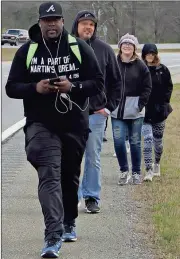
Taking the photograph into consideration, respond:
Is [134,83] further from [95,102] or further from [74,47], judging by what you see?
[74,47]

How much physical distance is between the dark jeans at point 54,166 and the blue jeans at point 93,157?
3.38 ft

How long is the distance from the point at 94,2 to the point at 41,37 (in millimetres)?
71065

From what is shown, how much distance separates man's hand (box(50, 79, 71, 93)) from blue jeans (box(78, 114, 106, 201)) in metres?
1.42

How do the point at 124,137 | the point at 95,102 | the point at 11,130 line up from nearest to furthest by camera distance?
the point at 95,102
the point at 124,137
the point at 11,130

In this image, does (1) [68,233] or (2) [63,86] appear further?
(1) [68,233]

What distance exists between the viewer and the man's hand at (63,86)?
5.27m

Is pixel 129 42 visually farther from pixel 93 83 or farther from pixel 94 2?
pixel 94 2

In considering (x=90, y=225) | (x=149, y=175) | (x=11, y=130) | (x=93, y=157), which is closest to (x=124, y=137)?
(x=149, y=175)

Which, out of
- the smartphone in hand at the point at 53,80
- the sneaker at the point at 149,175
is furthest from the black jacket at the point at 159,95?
the smartphone in hand at the point at 53,80

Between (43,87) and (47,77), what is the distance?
0.62 feet

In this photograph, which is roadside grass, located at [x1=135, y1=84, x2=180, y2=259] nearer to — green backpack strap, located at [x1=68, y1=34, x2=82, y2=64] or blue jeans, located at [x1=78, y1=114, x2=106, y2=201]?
blue jeans, located at [x1=78, y1=114, x2=106, y2=201]

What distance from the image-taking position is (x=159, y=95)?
847 centimetres

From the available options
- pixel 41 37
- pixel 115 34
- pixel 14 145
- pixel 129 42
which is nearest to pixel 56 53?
pixel 41 37

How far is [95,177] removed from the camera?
6.88 meters
